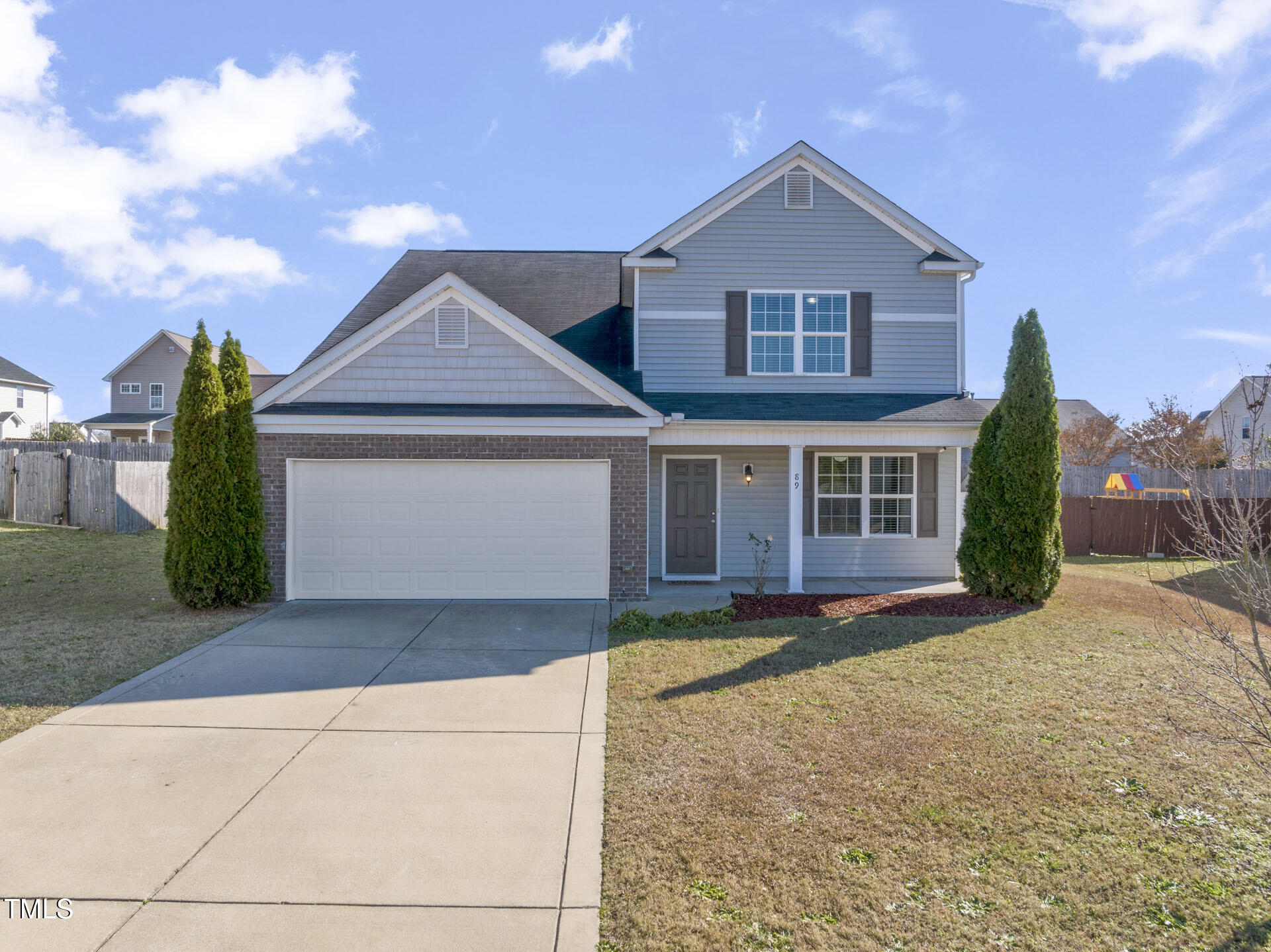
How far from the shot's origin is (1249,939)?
329 centimetres

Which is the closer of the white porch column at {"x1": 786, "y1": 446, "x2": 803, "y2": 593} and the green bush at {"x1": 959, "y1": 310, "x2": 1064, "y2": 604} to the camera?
the green bush at {"x1": 959, "y1": 310, "x2": 1064, "y2": 604}

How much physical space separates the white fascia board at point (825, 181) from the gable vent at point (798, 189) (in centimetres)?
12

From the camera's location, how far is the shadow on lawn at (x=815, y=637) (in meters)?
7.04

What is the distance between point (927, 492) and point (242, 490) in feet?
35.8

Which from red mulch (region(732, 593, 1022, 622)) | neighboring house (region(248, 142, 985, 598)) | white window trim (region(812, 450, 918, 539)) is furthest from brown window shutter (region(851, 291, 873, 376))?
red mulch (region(732, 593, 1022, 622))

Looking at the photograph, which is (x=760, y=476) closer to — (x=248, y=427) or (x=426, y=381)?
(x=426, y=381)

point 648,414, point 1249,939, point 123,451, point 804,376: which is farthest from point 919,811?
point 123,451

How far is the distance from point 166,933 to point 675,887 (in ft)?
7.74

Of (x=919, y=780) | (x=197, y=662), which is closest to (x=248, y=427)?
(x=197, y=662)

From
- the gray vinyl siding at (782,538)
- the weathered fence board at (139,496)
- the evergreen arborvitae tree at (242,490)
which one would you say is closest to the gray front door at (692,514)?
the gray vinyl siding at (782,538)

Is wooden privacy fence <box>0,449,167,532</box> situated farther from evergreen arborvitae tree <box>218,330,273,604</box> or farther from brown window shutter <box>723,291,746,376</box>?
brown window shutter <box>723,291,746,376</box>

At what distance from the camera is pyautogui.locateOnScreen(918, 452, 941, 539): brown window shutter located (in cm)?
1288

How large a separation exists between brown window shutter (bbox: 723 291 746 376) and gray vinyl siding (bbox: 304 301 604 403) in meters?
3.03

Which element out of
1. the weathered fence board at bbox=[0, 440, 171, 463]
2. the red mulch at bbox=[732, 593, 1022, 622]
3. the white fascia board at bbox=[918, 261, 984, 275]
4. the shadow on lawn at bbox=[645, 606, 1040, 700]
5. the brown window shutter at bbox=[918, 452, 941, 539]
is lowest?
the shadow on lawn at bbox=[645, 606, 1040, 700]
